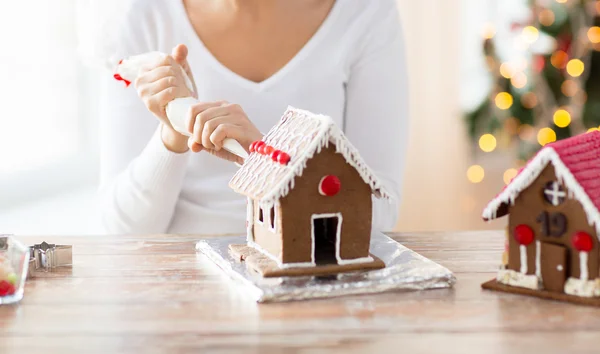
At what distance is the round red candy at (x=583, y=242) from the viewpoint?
88 cm

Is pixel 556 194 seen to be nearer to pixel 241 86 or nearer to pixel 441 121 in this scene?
pixel 241 86

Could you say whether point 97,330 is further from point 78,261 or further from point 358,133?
point 358,133

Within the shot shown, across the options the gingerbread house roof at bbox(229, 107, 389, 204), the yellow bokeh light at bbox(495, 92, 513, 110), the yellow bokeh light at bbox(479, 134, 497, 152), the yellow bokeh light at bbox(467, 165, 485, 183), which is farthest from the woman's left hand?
the yellow bokeh light at bbox(467, 165, 485, 183)

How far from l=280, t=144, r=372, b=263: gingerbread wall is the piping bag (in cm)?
17

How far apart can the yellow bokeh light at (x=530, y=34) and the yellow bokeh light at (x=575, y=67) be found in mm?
171

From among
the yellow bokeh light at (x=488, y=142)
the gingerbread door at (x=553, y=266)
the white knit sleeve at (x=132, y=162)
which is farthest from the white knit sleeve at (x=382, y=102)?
the yellow bokeh light at (x=488, y=142)

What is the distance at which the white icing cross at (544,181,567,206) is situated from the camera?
899 mm

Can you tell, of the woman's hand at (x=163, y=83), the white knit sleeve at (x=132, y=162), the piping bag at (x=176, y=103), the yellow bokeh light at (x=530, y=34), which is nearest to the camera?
the piping bag at (x=176, y=103)

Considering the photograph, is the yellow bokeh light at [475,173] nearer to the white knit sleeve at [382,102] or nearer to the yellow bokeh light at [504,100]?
the yellow bokeh light at [504,100]

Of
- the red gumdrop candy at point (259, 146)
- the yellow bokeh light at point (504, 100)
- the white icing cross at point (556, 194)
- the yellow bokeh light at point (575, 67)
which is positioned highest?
the yellow bokeh light at point (575, 67)

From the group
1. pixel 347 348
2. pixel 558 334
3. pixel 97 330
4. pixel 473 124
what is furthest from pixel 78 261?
pixel 473 124

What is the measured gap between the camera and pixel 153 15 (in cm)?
171

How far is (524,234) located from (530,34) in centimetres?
215

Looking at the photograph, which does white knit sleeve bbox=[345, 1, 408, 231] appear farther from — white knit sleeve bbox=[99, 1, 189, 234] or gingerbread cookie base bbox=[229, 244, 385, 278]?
gingerbread cookie base bbox=[229, 244, 385, 278]
